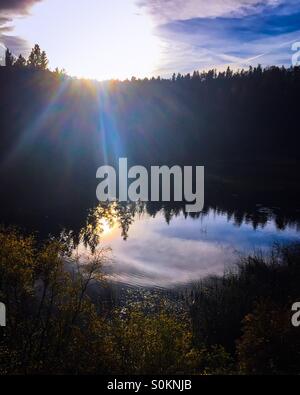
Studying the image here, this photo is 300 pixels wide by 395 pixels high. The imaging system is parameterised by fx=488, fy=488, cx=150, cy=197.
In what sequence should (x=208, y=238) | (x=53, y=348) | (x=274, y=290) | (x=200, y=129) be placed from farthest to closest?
(x=200, y=129)
(x=208, y=238)
(x=274, y=290)
(x=53, y=348)

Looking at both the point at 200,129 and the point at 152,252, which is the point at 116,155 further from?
the point at 152,252

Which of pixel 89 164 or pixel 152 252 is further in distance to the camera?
pixel 89 164

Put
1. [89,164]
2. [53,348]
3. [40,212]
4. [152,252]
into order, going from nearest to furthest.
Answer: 1. [53,348]
2. [152,252]
3. [40,212]
4. [89,164]

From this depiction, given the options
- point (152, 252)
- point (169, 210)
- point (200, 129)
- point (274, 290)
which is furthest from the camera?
point (200, 129)

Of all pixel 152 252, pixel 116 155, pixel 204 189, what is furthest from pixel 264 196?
pixel 116 155

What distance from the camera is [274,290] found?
39.5 metres

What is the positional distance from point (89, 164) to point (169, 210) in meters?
56.3

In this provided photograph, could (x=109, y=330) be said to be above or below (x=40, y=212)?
below

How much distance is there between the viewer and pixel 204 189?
339 ft

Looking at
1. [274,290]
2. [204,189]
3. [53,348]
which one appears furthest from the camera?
[204,189]
